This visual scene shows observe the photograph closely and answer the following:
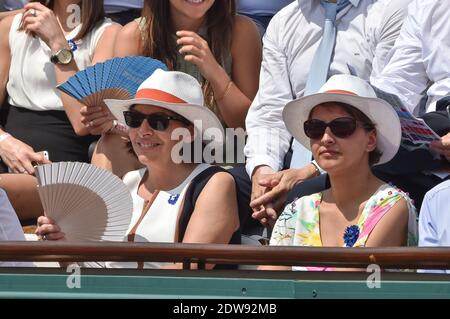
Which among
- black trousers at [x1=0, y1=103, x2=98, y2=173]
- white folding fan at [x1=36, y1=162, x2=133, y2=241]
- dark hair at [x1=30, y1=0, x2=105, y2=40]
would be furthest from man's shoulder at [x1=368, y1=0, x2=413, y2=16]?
white folding fan at [x1=36, y1=162, x2=133, y2=241]

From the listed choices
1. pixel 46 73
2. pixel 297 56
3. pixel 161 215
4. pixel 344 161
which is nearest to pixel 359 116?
pixel 344 161

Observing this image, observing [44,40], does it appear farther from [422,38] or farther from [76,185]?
[422,38]

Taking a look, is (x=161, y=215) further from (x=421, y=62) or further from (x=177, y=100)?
(x=421, y=62)

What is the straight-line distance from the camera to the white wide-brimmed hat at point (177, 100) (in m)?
4.62

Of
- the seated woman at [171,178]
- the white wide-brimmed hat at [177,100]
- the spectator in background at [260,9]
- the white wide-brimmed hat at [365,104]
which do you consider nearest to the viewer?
the white wide-brimmed hat at [365,104]

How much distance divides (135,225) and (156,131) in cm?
36

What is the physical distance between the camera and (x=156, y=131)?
4.64 metres

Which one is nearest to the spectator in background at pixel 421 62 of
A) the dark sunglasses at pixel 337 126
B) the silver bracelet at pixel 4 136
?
the dark sunglasses at pixel 337 126

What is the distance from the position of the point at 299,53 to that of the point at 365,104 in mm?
995

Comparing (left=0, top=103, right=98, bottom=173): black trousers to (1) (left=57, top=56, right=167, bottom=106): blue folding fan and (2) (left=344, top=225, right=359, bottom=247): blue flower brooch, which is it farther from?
(2) (left=344, top=225, right=359, bottom=247): blue flower brooch

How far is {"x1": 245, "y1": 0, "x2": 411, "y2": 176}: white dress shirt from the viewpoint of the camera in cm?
518

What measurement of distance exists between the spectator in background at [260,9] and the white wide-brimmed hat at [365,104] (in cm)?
129

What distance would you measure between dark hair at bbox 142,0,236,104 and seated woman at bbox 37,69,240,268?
576 millimetres

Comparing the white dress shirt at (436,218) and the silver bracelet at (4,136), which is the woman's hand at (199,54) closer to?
the silver bracelet at (4,136)
